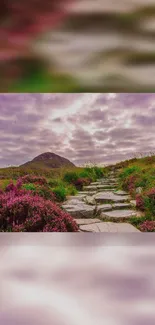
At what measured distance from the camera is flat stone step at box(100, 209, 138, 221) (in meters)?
2.85

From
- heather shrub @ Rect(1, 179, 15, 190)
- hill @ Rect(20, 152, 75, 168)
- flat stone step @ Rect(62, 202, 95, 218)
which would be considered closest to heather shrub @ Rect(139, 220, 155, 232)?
flat stone step @ Rect(62, 202, 95, 218)

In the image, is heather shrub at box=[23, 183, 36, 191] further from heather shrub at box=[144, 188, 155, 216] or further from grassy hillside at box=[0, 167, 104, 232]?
heather shrub at box=[144, 188, 155, 216]

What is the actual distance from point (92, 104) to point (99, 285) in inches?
75.0

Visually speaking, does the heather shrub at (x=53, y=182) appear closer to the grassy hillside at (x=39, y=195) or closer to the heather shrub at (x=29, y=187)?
the grassy hillside at (x=39, y=195)

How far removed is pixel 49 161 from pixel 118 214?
2.36ft

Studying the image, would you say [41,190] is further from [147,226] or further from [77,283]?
[77,283]

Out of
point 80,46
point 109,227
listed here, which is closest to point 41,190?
point 109,227

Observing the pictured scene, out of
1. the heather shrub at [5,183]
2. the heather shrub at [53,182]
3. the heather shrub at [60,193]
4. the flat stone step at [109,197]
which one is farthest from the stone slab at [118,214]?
the heather shrub at [5,183]

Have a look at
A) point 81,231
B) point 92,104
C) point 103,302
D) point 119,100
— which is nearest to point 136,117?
Answer: point 119,100

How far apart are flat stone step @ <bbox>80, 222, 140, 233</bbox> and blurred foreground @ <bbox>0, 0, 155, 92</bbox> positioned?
1316 millimetres

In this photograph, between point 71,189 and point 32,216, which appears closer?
point 32,216

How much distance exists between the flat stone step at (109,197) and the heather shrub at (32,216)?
0.30 m

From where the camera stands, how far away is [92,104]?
299cm

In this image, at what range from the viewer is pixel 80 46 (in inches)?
63.2
